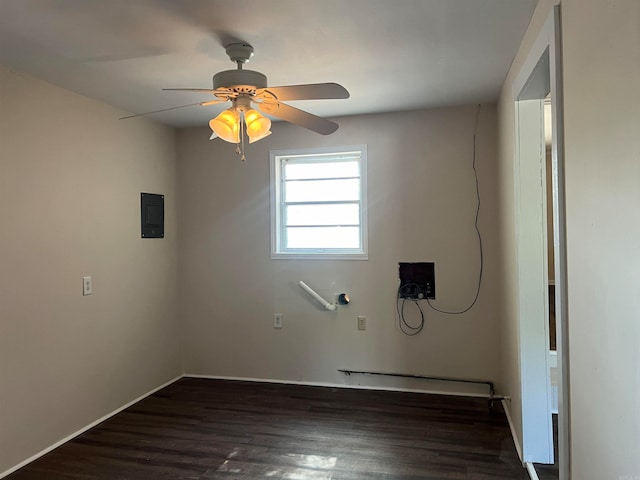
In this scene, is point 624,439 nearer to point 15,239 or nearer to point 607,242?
point 607,242

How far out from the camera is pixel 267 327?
396 cm

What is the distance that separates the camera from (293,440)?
9.28ft

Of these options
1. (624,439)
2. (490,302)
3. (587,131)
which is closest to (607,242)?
(587,131)

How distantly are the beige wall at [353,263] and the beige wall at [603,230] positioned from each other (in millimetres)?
2050

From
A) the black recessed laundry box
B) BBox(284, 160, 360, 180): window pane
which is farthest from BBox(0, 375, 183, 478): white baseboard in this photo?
BBox(284, 160, 360, 180): window pane

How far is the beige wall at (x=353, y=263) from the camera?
3.53m

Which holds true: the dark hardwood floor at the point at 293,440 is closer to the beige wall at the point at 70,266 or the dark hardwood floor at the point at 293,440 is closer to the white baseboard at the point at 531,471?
the white baseboard at the point at 531,471

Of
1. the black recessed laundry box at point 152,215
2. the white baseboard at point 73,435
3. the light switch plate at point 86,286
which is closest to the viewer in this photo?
the white baseboard at point 73,435

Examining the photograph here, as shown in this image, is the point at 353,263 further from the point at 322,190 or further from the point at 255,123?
the point at 255,123

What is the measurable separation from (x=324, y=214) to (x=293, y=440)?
6.17 feet

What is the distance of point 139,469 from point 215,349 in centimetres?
160

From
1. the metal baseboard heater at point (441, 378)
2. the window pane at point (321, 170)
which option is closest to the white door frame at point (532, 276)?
the metal baseboard heater at point (441, 378)

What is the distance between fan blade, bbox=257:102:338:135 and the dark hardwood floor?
192 cm

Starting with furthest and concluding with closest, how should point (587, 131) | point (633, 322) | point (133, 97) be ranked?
1. point (133, 97)
2. point (587, 131)
3. point (633, 322)
